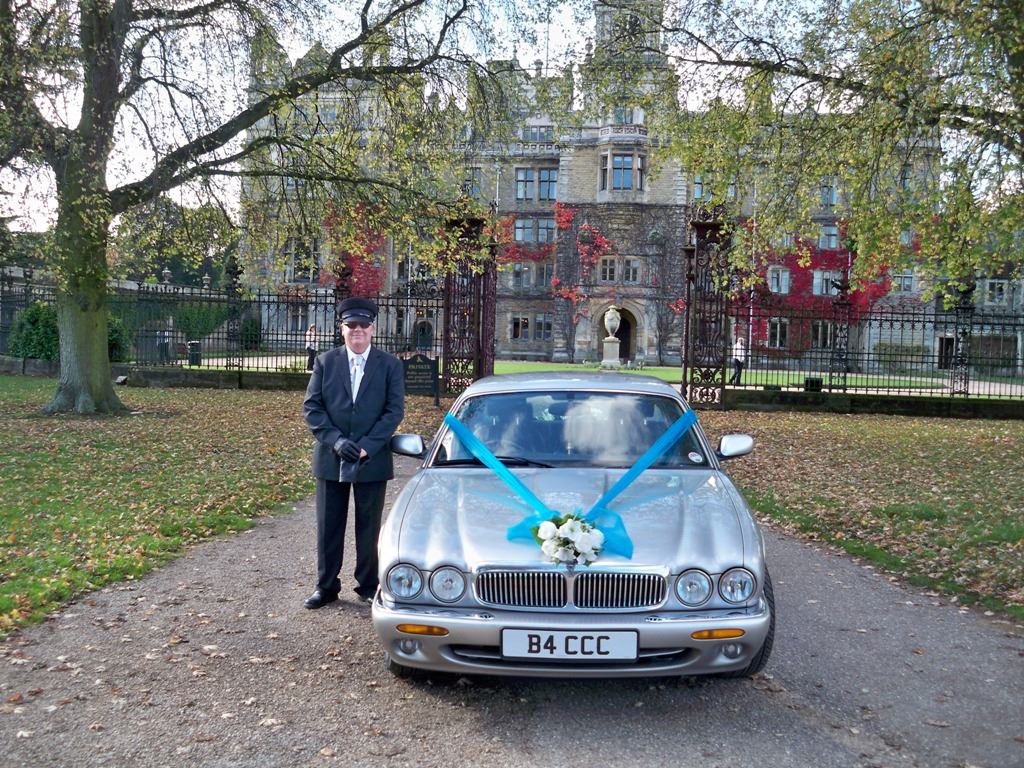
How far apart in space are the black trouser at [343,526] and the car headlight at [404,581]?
5.33 ft

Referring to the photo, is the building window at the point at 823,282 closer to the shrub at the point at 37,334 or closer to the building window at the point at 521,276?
the building window at the point at 521,276

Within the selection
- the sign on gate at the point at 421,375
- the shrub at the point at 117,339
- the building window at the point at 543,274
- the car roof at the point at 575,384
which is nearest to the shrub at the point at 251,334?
the shrub at the point at 117,339

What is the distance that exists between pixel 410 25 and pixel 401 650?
653 inches

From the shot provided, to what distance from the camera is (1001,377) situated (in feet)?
89.1

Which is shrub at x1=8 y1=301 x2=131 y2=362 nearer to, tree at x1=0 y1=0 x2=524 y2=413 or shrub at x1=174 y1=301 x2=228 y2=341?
shrub at x1=174 y1=301 x2=228 y2=341

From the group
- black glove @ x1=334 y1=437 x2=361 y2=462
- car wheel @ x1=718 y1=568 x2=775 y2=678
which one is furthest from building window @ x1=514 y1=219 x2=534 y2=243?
car wheel @ x1=718 y1=568 x2=775 y2=678

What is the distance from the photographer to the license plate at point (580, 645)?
12.9ft

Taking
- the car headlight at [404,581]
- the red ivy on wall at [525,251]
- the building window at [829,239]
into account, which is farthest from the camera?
the red ivy on wall at [525,251]

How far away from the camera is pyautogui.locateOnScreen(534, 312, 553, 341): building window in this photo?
60.3 metres

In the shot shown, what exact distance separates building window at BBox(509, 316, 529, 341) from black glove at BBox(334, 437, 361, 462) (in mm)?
55393

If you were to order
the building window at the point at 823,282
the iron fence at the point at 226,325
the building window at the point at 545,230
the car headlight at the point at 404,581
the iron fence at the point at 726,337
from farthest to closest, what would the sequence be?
the building window at the point at 545,230 < the building window at the point at 823,282 < the iron fence at the point at 226,325 < the iron fence at the point at 726,337 < the car headlight at the point at 404,581

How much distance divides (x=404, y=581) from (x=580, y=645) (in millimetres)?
888

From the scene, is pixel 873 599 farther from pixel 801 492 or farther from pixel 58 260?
pixel 58 260

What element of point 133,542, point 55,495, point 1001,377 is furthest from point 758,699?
point 1001,377
